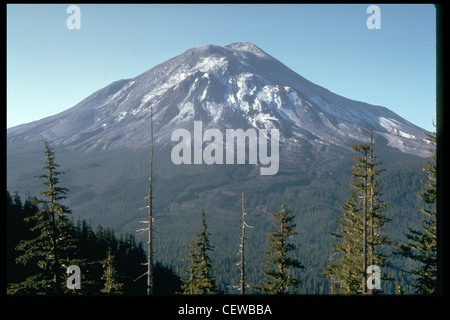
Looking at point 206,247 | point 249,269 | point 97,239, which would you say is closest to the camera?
point 206,247

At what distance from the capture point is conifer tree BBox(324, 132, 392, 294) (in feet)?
54.5

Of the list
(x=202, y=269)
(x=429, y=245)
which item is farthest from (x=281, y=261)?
(x=429, y=245)

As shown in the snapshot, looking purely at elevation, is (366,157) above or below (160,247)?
above

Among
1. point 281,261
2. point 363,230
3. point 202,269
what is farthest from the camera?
point 202,269

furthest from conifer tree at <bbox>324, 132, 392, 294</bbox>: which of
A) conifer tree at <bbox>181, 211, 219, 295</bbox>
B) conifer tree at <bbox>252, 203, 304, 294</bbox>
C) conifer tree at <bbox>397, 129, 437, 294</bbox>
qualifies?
conifer tree at <bbox>181, 211, 219, 295</bbox>

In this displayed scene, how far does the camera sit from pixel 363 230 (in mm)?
18203

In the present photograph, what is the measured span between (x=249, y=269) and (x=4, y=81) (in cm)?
14288

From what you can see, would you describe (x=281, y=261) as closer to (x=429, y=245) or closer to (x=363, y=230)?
(x=363, y=230)

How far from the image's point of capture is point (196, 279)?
24.5 m

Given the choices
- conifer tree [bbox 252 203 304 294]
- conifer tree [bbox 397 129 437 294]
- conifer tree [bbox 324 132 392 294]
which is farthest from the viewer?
conifer tree [bbox 252 203 304 294]

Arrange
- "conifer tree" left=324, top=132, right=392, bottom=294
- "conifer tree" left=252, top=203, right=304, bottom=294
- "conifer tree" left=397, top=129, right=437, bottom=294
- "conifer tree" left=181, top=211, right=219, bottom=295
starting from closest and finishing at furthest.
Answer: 1. "conifer tree" left=324, top=132, right=392, bottom=294
2. "conifer tree" left=397, top=129, right=437, bottom=294
3. "conifer tree" left=252, top=203, right=304, bottom=294
4. "conifer tree" left=181, top=211, right=219, bottom=295

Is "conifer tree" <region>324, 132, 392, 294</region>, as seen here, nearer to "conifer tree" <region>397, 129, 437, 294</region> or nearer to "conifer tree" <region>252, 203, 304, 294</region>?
"conifer tree" <region>397, 129, 437, 294</region>
